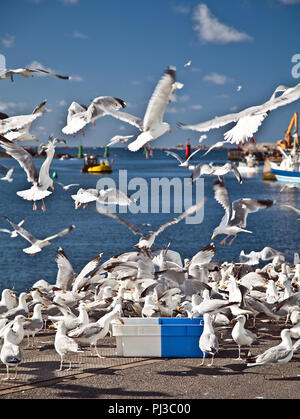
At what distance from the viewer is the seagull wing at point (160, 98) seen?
612cm

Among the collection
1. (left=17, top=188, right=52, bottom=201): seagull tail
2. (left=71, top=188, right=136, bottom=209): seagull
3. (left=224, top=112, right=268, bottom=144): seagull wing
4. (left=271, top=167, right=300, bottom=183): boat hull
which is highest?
(left=224, top=112, right=268, bottom=144): seagull wing

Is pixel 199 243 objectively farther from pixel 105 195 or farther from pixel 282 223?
pixel 105 195

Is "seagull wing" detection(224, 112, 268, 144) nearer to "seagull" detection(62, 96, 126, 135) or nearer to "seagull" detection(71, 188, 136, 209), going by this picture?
"seagull" detection(62, 96, 126, 135)

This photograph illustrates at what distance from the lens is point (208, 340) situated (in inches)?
262

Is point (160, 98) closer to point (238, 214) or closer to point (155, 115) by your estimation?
point (155, 115)

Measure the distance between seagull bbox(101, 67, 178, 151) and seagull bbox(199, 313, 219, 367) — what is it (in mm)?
2014

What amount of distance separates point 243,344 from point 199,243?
1954cm

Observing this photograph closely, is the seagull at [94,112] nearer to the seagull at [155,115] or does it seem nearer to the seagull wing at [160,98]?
the seagull at [155,115]

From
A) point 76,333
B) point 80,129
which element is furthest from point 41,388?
point 80,129

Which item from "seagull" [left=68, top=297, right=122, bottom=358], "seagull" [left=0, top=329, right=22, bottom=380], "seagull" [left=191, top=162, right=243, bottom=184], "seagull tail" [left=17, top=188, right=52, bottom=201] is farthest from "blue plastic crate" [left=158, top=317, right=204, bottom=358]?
"seagull tail" [left=17, top=188, right=52, bottom=201]

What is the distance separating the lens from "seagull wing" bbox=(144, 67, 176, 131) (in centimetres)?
612

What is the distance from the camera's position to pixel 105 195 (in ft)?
28.8

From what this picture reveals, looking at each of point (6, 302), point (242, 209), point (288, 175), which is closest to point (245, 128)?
point (242, 209)

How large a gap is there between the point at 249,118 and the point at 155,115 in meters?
0.97
